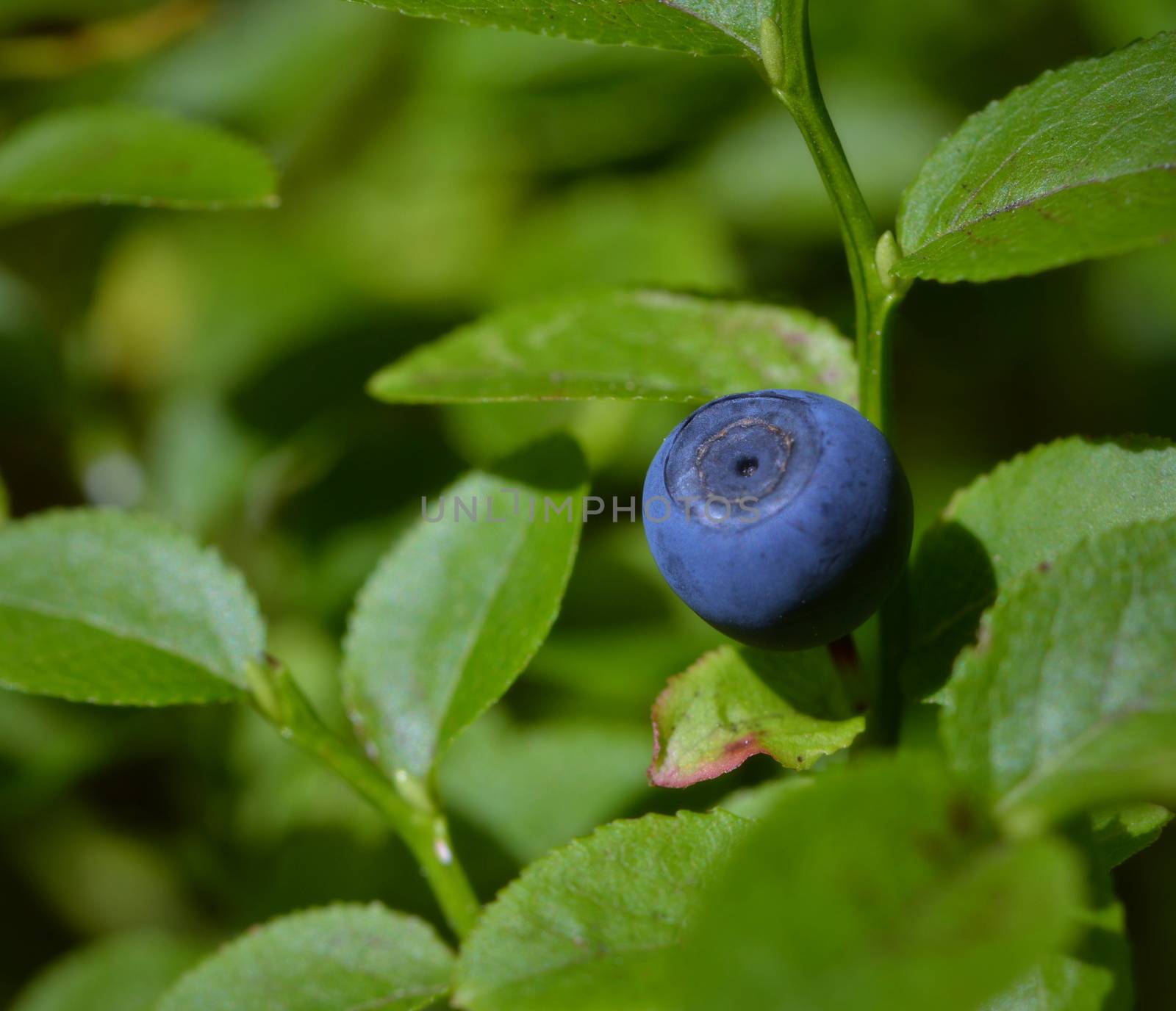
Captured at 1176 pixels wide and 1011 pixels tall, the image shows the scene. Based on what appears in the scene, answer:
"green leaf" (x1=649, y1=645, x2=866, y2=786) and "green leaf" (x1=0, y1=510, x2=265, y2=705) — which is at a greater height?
"green leaf" (x1=649, y1=645, x2=866, y2=786)

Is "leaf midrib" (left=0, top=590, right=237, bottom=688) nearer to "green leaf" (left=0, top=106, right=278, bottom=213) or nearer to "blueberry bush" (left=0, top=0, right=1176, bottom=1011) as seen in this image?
"blueberry bush" (left=0, top=0, right=1176, bottom=1011)

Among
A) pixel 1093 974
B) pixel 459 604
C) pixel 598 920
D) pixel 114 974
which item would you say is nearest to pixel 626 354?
pixel 459 604

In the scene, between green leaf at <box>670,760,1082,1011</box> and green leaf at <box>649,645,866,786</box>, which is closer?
green leaf at <box>670,760,1082,1011</box>

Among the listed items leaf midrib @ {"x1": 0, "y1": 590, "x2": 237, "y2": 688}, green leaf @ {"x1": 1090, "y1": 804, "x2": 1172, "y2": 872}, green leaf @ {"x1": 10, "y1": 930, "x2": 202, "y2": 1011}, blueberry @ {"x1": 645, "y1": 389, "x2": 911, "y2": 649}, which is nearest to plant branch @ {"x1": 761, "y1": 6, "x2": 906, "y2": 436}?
blueberry @ {"x1": 645, "y1": 389, "x2": 911, "y2": 649}

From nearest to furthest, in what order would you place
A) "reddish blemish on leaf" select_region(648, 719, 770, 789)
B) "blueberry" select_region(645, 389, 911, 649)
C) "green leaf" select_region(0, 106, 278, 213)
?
"blueberry" select_region(645, 389, 911, 649)
"reddish blemish on leaf" select_region(648, 719, 770, 789)
"green leaf" select_region(0, 106, 278, 213)

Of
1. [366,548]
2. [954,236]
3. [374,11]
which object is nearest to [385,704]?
[954,236]

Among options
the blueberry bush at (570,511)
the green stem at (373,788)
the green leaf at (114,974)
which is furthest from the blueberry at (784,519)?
the green leaf at (114,974)

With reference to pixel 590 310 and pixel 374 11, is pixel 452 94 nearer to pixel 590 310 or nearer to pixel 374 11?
pixel 374 11

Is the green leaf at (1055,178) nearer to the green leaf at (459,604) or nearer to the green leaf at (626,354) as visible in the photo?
the green leaf at (626,354)
